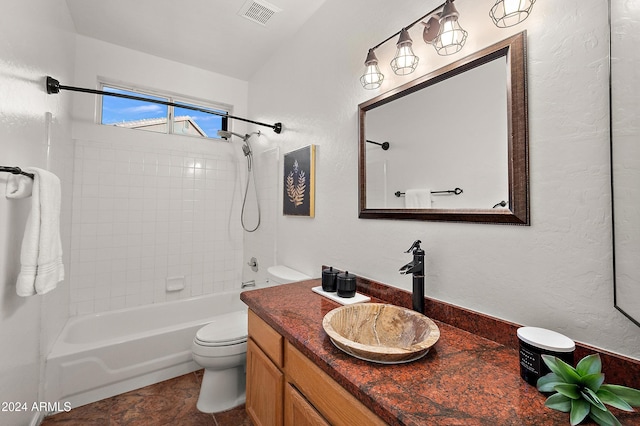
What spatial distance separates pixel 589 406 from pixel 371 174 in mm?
1132

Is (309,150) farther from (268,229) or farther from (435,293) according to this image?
(435,293)

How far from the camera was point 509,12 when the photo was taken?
892 mm

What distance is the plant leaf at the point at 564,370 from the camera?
59cm

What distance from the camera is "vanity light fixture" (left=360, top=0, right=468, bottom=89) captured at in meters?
1.02

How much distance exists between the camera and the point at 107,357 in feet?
6.13

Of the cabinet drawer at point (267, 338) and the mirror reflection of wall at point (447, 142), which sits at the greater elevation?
the mirror reflection of wall at point (447, 142)

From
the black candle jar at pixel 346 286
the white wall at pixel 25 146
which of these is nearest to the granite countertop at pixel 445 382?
the black candle jar at pixel 346 286

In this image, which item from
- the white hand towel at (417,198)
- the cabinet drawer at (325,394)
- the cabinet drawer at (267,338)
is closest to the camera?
the cabinet drawer at (325,394)

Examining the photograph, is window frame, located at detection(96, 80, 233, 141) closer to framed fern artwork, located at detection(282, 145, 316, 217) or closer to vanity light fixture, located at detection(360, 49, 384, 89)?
framed fern artwork, located at detection(282, 145, 316, 217)

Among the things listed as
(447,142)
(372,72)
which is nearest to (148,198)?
(372,72)

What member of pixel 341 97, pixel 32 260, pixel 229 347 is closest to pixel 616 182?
pixel 341 97

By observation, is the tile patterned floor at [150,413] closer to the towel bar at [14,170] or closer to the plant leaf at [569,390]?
the towel bar at [14,170]

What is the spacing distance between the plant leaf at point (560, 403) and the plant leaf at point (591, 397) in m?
0.03

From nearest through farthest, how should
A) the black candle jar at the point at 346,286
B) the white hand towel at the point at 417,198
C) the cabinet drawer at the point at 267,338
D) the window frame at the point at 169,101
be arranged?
the cabinet drawer at the point at 267,338 < the white hand towel at the point at 417,198 < the black candle jar at the point at 346,286 < the window frame at the point at 169,101
